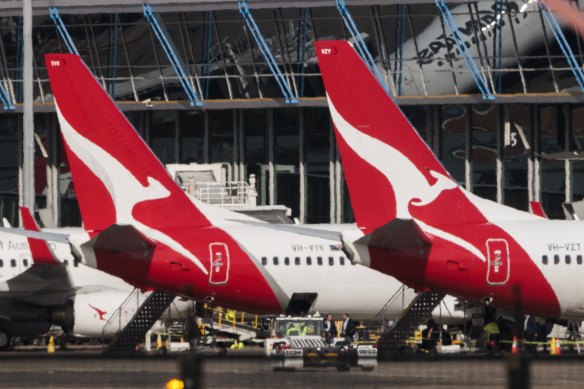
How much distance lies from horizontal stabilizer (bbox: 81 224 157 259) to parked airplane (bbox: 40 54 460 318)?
0.08 ft

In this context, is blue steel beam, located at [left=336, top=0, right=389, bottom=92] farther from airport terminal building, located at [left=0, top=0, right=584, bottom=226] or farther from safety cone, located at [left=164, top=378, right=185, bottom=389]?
safety cone, located at [left=164, top=378, right=185, bottom=389]

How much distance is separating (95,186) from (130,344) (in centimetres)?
533

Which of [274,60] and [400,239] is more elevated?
[274,60]

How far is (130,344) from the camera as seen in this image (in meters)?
40.8

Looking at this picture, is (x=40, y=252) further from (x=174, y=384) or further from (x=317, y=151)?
(x=174, y=384)

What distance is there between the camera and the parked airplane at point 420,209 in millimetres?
33688

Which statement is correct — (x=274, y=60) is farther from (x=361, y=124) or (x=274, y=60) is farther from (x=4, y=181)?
(x=361, y=124)

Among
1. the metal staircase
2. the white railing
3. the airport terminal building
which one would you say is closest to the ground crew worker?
the metal staircase

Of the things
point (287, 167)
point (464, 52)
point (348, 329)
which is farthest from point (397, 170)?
point (287, 167)

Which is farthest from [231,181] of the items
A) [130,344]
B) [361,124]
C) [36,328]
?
[361,124]

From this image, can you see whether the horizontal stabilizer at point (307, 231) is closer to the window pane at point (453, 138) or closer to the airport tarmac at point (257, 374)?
the airport tarmac at point (257, 374)

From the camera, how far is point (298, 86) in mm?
62875

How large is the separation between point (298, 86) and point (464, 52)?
7.58m

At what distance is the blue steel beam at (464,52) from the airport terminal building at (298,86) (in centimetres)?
10
